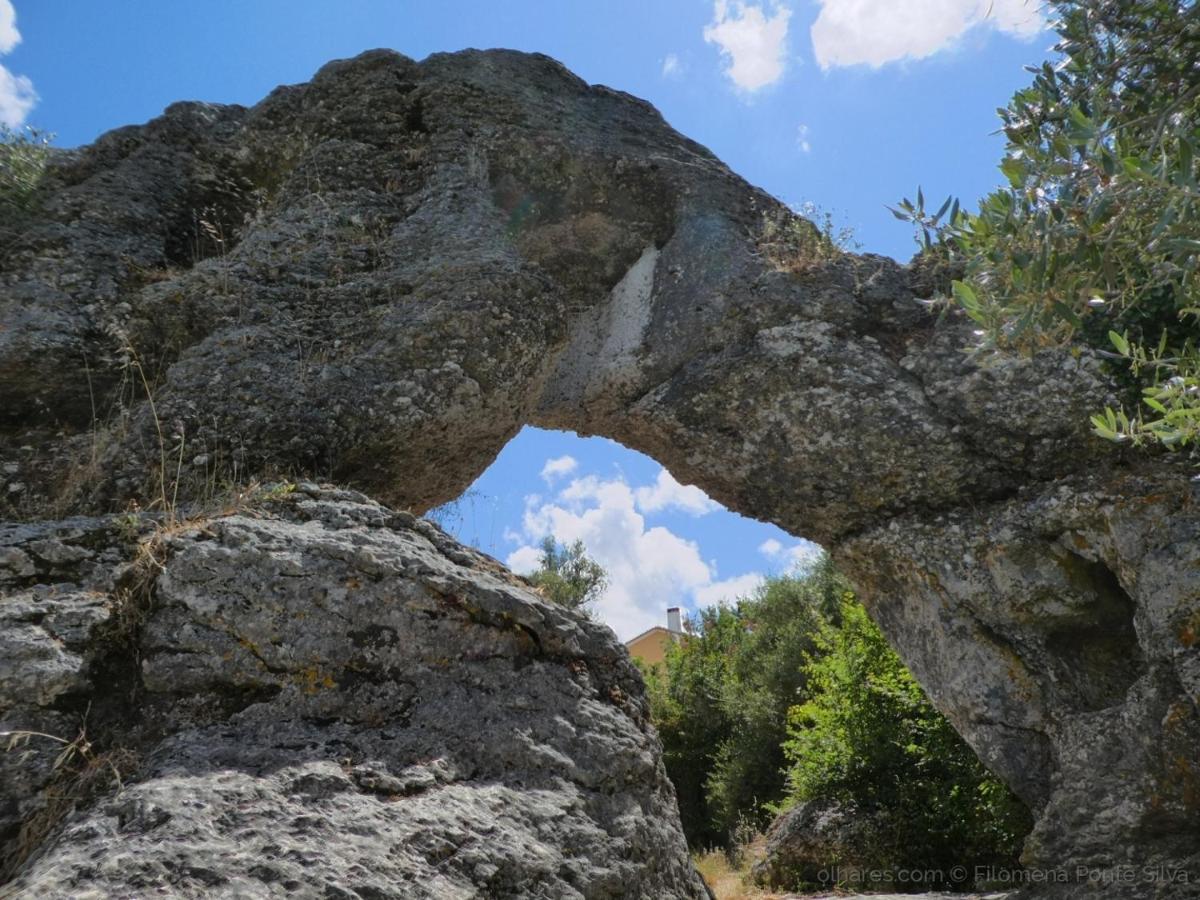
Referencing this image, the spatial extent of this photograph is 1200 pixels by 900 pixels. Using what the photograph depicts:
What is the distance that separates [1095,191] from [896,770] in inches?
301

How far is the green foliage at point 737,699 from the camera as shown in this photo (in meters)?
14.5

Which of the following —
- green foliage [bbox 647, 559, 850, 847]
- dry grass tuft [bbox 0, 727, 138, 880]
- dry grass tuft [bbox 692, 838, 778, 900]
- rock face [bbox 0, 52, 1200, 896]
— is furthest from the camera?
green foliage [bbox 647, 559, 850, 847]

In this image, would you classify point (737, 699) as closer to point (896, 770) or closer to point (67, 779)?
point (896, 770)

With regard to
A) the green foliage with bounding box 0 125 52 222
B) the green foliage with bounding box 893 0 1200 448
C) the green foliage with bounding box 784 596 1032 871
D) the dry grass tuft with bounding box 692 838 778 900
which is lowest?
the dry grass tuft with bounding box 692 838 778 900

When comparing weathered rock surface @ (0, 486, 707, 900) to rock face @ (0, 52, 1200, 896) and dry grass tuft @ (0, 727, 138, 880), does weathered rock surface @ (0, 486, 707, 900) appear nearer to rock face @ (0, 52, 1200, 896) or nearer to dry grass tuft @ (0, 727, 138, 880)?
dry grass tuft @ (0, 727, 138, 880)

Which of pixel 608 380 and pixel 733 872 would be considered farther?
pixel 733 872

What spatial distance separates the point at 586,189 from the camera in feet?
24.9

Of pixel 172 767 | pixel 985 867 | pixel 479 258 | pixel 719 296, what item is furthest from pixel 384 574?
pixel 985 867

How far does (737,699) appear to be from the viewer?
15.8 m

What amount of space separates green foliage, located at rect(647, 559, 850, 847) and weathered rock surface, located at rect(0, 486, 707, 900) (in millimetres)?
10197

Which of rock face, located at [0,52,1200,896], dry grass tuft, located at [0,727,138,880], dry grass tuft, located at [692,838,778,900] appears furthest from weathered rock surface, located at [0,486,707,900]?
dry grass tuft, located at [692,838,778,900]

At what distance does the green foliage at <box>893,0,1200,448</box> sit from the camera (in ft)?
8.76

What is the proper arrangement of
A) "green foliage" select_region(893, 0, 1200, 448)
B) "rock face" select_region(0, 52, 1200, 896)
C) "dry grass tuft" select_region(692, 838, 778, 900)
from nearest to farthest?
"green foliage" select_region(893, 0, 1200, 448)
"rock face" select_region(0, 52, 1200, 896)
"dry grass tuft" select_region(692, 838, 778, 900)

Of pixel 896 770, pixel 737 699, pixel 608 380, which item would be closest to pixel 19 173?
pixel 608 380
